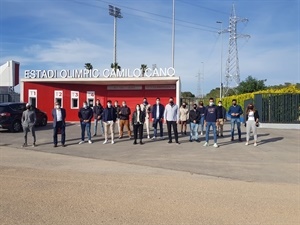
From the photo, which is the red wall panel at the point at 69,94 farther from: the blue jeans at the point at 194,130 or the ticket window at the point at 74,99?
the blue jeans at the point at 194,130

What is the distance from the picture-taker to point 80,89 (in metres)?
28.8

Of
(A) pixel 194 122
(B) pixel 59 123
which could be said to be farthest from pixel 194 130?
(B) pixel 59 123

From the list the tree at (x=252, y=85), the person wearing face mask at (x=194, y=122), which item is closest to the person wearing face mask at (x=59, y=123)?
the person wearing face mask at (x=194, y=122)

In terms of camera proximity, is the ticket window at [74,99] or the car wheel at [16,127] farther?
the ticket window at [74,99]

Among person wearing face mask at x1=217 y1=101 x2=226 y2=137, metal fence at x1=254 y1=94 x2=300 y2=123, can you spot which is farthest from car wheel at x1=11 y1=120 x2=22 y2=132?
metal fence at x1=254 y1=94 x2=300 y2=123

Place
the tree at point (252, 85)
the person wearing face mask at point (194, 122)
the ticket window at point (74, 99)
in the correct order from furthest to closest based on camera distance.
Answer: the tree at point (252, 85), the ticket window at point (74, 99), the person wearing face mask at point (194, 122)

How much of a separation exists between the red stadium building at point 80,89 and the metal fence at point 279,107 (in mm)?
6949

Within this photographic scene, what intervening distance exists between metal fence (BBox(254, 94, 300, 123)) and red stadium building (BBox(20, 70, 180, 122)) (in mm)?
6949

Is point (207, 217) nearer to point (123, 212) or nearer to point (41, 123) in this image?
point (123, 212)

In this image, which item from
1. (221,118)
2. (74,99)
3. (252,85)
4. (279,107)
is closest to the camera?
(221,118)

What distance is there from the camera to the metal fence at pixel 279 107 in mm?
22172

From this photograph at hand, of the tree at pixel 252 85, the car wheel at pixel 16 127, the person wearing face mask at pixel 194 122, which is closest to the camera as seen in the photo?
the person wearing face mask at pixel 194 122

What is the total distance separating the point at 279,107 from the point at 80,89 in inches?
631

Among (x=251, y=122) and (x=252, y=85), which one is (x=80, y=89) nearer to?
(x=251, y=122)
